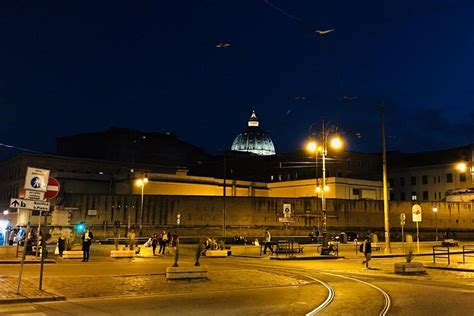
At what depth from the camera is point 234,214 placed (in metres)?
69.1

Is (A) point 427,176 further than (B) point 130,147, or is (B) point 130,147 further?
(B) point 130,147

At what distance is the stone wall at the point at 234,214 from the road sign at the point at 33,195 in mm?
49253

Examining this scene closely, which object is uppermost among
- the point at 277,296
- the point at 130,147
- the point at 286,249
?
the point at 130,147

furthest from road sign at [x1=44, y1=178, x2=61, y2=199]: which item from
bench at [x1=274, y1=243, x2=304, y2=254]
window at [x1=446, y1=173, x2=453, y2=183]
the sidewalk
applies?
window at [x1=446, y1=173, x2=453, y2=183]

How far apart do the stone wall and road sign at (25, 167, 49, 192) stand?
49.2 meters

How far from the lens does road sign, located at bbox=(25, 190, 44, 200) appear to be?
1411cm

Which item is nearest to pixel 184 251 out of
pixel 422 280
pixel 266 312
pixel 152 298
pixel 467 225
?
pixel 422 280

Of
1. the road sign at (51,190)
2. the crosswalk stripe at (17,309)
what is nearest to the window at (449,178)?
the road sign at (51,190)

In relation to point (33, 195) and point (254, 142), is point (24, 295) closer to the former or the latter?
point (33, 195)

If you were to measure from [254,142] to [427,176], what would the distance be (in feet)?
178

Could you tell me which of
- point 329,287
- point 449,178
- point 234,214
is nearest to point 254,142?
point 449,178

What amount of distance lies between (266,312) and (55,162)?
288 ft

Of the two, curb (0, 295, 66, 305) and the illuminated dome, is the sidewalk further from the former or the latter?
the illuminated dome

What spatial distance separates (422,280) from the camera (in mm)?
Answer: 19141
